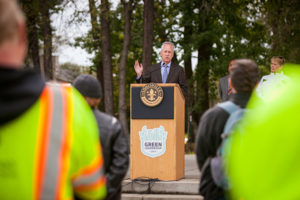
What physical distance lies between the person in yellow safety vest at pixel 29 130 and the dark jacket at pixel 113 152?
6.08 ft

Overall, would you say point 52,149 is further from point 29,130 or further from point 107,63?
point 107,63

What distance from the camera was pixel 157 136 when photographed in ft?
24.4

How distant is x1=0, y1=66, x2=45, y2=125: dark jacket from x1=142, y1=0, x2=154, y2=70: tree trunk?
15260 millimetres

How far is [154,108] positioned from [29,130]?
18.8ft

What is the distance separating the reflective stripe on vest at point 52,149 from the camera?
176 cm

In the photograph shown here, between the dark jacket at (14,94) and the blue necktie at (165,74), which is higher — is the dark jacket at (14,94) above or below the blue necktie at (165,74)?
above

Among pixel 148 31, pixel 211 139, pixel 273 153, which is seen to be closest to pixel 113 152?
pixel 211 139

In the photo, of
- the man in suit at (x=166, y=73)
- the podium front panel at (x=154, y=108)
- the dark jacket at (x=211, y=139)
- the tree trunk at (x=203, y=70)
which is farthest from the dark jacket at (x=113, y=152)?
the tree trunk at (x=203, y=70)

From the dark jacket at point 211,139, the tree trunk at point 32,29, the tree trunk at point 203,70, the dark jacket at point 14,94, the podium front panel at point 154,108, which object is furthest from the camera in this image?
the tree trunk at point 203,70

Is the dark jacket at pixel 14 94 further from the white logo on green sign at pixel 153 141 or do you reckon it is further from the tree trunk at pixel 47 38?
the tree trunk at pixel 47 38

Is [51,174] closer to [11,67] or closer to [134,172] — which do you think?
[11,67]

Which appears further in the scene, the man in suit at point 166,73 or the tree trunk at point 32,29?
the tree trunk at point 32,29

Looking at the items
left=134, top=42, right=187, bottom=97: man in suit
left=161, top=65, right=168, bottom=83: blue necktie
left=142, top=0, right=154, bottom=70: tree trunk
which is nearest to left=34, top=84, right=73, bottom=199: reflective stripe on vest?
left=134, top=42, right=187, bottom=97: man in suit

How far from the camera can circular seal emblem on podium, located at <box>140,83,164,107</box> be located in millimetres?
7383
